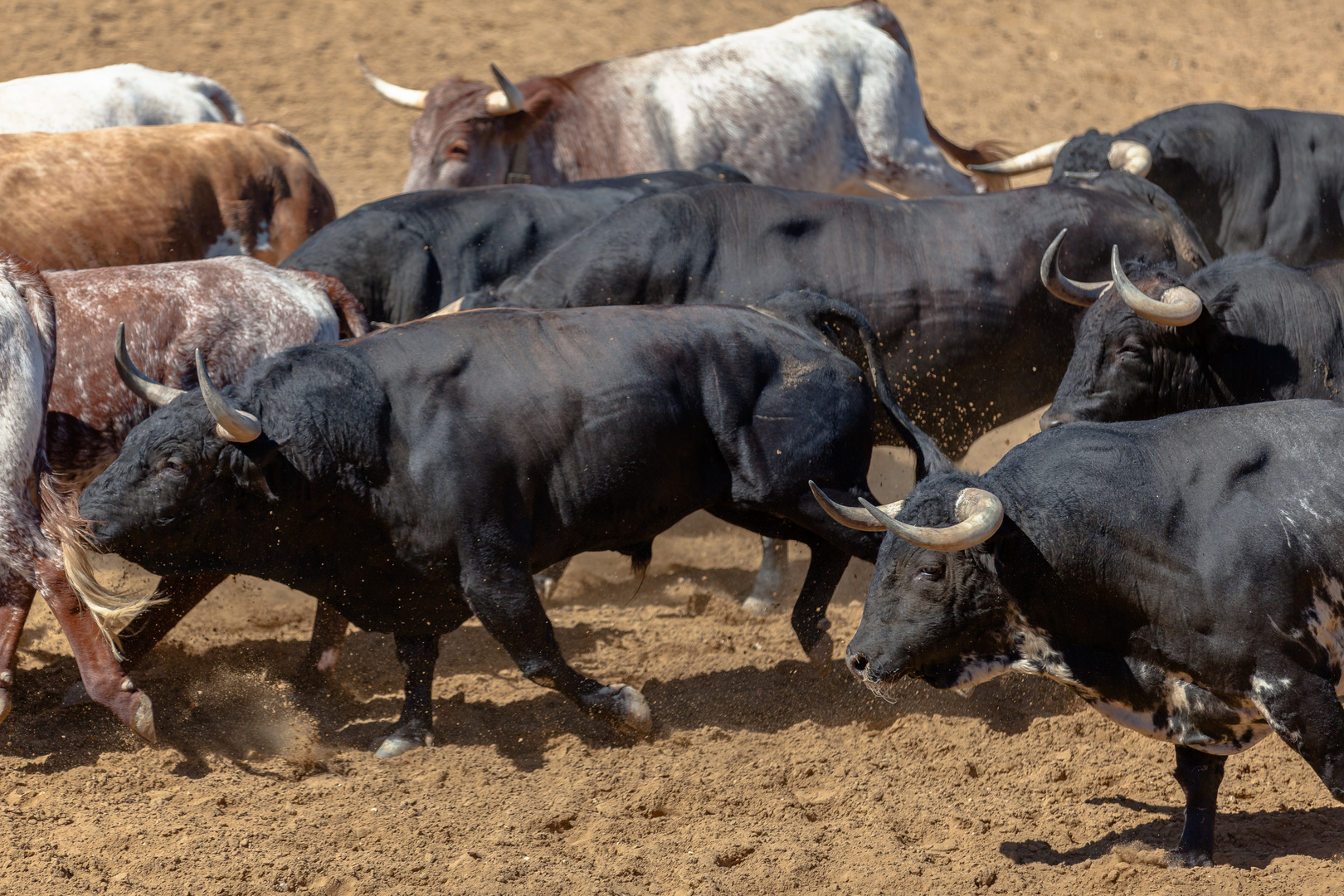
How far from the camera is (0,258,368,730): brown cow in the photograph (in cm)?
552

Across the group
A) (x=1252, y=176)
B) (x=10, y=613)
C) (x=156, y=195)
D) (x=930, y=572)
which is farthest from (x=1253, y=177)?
(x=10, y=613)

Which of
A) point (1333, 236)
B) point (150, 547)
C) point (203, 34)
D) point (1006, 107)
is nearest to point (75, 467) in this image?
point (150, 547)

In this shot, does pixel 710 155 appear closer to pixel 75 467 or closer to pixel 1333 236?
pixel 1333 236

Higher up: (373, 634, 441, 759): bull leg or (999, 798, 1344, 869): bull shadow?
(999, 798, 1344, 869): bull shadow

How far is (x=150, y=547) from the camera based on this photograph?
4727 mm

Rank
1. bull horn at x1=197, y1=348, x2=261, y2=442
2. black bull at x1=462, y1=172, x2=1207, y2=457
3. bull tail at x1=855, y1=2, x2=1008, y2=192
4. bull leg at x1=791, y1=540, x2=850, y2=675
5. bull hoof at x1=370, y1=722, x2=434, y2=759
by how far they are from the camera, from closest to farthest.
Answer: bull horn at x1=197, y1=348, x2=261, y2=442
bull hoof at x1=370, y1=722, x2=434, y2=759
bull leg at x1=791, y1=540, x2=850, y2=675
black bull at x1=462, y1=172, x2=1207, y2=457
bull tail at x1=855, y1=2, x2=1008, y2=192

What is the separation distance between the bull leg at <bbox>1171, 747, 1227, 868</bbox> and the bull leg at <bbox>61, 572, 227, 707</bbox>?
349 centimetres

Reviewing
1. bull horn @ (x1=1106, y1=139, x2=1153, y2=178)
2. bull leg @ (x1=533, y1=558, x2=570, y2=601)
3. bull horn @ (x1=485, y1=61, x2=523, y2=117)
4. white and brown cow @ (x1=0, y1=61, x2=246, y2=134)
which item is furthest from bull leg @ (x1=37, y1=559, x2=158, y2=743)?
bull horn @ (x1=1106, y1=139, x2=1153, y2=178)

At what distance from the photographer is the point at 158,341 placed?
568cm

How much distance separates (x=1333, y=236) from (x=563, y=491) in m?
5.22

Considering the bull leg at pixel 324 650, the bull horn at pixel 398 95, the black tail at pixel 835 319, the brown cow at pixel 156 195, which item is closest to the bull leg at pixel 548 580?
the bull leg at pixel 324 650

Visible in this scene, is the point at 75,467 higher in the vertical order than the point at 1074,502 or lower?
lower

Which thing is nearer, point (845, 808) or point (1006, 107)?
point (845, 808)

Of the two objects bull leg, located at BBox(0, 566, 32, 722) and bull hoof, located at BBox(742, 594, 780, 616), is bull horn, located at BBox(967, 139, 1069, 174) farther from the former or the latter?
bull leg, located at BBox(0, 566, 32, 722)
